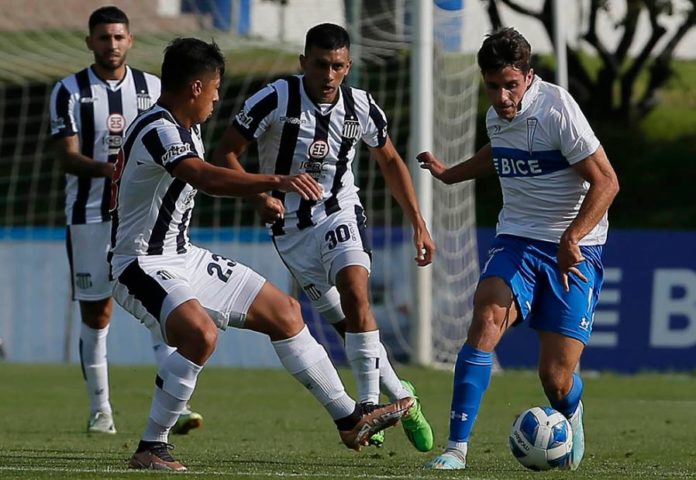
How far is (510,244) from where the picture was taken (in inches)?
287

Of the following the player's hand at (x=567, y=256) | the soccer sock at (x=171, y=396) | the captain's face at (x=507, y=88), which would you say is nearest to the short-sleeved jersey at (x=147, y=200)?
the soccer sock at (x=171, y=396)

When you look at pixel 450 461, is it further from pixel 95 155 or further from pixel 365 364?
pixel 95 155

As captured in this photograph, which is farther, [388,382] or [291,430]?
[291,430]

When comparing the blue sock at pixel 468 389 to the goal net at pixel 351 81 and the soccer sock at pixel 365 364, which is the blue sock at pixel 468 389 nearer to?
the soccer sock at pixel 365 364

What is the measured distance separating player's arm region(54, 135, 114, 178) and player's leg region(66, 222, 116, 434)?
1.56 ft

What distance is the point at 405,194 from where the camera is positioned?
8414 mm

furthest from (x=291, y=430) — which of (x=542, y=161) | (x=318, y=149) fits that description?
(x=542, y=161)

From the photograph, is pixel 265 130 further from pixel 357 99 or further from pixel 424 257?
pixel 424 257

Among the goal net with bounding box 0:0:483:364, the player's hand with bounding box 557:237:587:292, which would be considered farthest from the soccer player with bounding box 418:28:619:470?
the goal net with bounding box 0:0:483:364

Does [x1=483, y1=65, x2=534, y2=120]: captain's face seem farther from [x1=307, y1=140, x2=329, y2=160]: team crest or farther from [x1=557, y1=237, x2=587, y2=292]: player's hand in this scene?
[x1=307, y1=140, x2=329, y2=160]: team crest

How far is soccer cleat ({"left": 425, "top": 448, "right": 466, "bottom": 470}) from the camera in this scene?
672cm

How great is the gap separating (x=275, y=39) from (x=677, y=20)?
401 inches

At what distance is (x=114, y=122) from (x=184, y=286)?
300 centimetres

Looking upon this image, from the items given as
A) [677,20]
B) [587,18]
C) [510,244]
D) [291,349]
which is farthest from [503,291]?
[677,20]
